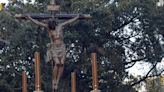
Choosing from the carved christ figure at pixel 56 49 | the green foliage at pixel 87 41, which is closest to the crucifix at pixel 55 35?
the carved christ figure at pixel 56 49

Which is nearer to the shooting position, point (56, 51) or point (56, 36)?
point (56, 51)

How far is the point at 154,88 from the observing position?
26.0 meters

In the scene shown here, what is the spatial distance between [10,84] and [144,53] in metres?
5.14

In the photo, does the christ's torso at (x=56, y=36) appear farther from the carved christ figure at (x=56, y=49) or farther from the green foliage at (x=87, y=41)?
the green foliage at (x=87, y=41)

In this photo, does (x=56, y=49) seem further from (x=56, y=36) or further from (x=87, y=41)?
(x=87, y=41)

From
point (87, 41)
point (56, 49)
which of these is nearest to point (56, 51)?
point (56, 49)

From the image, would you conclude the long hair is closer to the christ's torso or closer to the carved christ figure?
the carved christ figure

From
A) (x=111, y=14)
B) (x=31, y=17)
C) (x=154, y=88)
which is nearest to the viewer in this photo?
(x=31, y=17)

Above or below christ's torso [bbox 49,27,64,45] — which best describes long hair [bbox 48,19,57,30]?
above

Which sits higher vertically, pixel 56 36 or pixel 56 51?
pixel 56 36

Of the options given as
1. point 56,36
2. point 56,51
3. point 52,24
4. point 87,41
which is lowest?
point 87,41

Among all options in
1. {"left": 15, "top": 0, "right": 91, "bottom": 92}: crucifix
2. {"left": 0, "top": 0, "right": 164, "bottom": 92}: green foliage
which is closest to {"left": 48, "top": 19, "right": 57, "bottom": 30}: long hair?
{"left": 15, "top": 0, "right": 91, "bottom": 92}: crucifix

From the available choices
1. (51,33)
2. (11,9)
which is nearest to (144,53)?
(11,9)

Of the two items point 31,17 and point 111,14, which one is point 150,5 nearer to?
point 111,14
